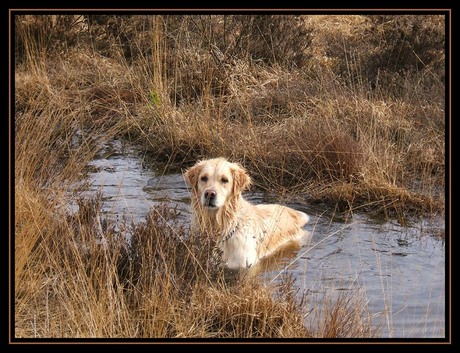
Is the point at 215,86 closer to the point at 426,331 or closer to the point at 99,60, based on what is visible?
the point at 99,60

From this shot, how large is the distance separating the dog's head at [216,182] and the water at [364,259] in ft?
1.79

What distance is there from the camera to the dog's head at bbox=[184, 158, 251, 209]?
6.00 metres

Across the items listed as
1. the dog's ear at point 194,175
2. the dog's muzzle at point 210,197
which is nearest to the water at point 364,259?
the dog's ear at point 194,175

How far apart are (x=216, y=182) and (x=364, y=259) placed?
61.9 inches

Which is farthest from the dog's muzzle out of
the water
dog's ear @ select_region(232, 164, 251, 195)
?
the water

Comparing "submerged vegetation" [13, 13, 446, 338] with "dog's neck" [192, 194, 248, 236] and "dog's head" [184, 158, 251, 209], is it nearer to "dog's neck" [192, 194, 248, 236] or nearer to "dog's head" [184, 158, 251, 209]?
"dog's head" [184, 158, 251, 209]

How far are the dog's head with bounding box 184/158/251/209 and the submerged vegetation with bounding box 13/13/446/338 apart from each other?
49cm

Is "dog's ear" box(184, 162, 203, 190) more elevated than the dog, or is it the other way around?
"dog's ear" box(184, 162, 203, 190)

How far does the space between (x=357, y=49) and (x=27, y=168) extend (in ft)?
25.6

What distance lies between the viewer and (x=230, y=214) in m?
6.52

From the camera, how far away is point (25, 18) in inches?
491

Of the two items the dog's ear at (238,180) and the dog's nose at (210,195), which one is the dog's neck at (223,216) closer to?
the dog's ear at (238,180)

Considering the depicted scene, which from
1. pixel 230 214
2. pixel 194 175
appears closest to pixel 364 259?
pixel 230 214

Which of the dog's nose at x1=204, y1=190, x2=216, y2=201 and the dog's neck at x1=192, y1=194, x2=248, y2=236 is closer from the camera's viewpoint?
the dog's nose at x1=204, y1=190, x2=216, y2=201
